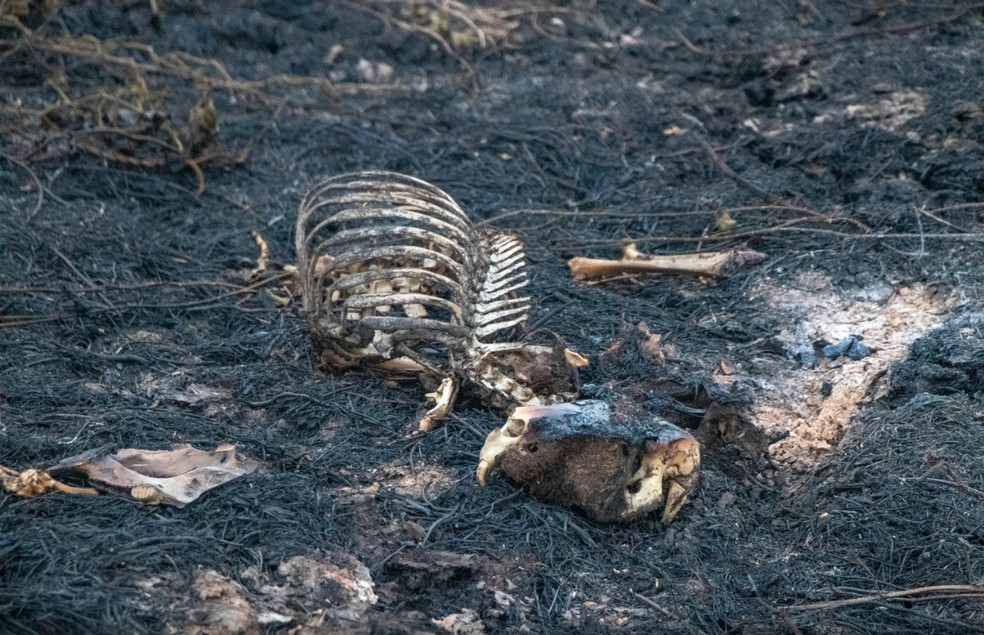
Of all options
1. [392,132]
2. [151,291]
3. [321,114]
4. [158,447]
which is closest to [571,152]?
[392,132]

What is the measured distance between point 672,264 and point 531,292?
0.76 meters

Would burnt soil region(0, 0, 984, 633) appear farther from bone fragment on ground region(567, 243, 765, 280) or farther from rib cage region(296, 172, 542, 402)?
rib cage region(296, 172, 542, 402)

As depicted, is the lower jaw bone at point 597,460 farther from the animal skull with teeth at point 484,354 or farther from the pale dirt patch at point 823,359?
the pale dirt patch at point 823,359

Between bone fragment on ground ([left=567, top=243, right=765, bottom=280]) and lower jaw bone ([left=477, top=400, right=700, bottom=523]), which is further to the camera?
bone fragment on ground ([left=567, top=243, right=765, bottom=280])

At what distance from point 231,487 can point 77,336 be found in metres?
1.66

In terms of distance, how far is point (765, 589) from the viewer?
3596 mm

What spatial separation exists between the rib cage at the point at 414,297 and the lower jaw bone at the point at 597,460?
489mm

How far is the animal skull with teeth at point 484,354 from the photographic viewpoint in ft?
12.4

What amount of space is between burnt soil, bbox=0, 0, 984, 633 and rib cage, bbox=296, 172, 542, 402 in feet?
0.61

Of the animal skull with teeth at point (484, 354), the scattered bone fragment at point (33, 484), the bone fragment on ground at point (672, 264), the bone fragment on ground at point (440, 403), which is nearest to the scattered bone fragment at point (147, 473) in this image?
the scattered bone fragment at point (33, 484)

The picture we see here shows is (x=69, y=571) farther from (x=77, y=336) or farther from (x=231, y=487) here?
(x=77, y=336)

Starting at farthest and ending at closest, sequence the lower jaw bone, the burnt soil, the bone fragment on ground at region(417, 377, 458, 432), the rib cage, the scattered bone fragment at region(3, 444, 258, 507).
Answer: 1. the rib cage
2. the bone fragment on ground at region(417, 377, 458, 432)
3. the lower jaw bone
4. the scattered bone fragment at region(3, 444, 258, 507)
5. the burnt soil

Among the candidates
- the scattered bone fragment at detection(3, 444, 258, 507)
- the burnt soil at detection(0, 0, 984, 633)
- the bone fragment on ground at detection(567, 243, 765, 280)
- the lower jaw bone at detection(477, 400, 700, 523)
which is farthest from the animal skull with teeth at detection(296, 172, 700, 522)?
the scattered bone fragment at detection(3, 444, 258, 507)

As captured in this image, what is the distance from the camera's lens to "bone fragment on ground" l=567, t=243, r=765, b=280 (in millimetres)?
5602
